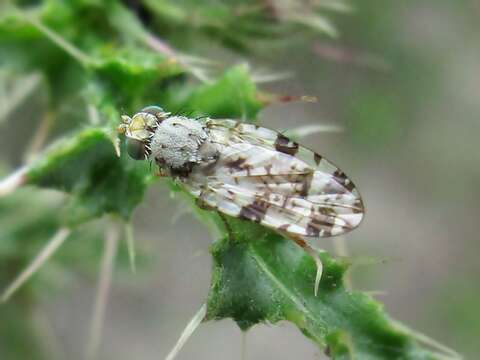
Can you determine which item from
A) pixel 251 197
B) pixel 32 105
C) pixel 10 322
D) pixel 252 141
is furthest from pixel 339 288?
pixel 32 105

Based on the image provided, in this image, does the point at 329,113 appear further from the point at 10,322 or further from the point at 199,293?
the point at 10,322

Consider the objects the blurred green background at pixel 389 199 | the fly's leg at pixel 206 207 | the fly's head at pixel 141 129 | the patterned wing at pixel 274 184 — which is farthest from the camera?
the blurred green background at pixel 389 199

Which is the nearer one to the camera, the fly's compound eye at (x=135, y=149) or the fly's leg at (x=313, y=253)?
the fly's leg at (x=313, y=253)

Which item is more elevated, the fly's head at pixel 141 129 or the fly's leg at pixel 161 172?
the fly's head at pixel 141 129

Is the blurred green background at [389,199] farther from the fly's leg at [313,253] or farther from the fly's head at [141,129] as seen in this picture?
the fly's leg at [313,253]

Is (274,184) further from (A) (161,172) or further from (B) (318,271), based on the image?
(B) (318,271)

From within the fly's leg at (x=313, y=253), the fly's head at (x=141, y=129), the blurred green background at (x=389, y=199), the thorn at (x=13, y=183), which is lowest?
the blurred green background at (x=389, y=199)

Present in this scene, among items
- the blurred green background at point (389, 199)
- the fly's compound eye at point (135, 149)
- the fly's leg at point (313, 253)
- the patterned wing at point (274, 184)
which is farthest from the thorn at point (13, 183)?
the blurred green background at point (389, 199)
